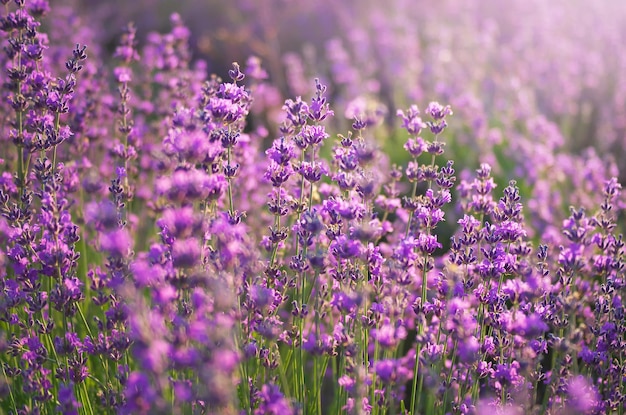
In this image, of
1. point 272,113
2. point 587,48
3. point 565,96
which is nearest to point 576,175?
point 565,96

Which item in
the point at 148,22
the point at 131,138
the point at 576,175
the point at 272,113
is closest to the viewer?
the point at 131,138

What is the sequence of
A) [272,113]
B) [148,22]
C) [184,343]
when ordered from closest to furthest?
[184,343], [272,113], [148,22]

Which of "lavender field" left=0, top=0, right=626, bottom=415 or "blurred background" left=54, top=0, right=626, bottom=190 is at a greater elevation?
"blurred background" left=54, top=0, right=626, bottom=190

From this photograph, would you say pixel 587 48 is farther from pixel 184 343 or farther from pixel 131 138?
pixel 184 343

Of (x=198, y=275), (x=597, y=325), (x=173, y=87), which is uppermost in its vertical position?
(x=173, y=87)

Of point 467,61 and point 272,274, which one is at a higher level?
point 467,61

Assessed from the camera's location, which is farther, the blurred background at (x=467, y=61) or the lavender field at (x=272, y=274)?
the blurred background at (x=467, y=61)

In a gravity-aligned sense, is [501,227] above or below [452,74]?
below

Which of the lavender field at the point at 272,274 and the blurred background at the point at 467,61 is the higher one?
the blurred background at the point at 467,61

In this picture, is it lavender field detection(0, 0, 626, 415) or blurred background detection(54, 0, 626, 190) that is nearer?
lavender field detection(0, 0, 626, 415)

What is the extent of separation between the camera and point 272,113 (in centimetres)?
841

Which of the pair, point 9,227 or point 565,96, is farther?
point 565,96

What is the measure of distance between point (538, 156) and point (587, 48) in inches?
194

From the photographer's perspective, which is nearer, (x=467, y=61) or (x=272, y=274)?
(x=272, y=274)
